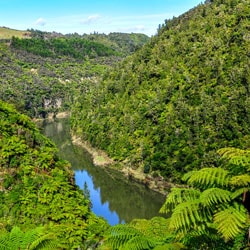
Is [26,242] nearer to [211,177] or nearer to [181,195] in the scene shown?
[181,195]

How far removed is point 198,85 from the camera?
Answer: 305 ft

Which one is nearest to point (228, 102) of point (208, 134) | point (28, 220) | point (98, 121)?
point (208, 134)

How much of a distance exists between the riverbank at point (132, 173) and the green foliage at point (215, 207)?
67113mm

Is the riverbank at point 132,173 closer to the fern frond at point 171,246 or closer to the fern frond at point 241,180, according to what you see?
the fern frond at point 171,246

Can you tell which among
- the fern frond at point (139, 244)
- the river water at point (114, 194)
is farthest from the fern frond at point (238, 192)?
the river water at point (114, 194)

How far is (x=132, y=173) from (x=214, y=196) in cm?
8056

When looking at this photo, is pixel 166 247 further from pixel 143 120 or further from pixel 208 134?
pixel 143 120

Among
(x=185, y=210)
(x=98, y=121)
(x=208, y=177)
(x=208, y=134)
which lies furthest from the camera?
(x=98, y=121)

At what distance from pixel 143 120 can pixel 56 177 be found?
61.5 m

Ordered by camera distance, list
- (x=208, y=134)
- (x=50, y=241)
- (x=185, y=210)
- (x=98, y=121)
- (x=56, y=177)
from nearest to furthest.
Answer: (x=185, y=210)
(x=50, y=241)
(x=56, y=177)
(x=208, y=134)
(x=98, y=121)

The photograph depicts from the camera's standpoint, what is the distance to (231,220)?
243 inches

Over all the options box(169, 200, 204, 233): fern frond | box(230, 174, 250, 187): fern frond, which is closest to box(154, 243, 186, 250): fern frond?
box(169, 200, 204, 233): fern frond

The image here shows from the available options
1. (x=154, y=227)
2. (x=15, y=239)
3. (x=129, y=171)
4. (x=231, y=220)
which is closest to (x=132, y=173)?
(x=129, y=171)

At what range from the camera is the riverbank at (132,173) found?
253 ft
